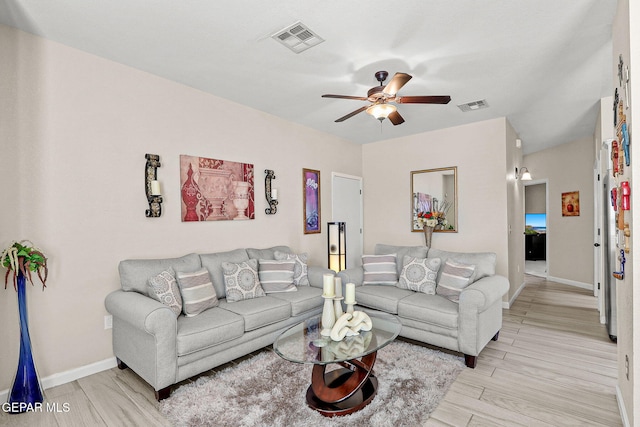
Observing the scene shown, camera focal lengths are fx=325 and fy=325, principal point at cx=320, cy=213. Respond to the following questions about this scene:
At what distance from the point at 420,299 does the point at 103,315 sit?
2.92 meters

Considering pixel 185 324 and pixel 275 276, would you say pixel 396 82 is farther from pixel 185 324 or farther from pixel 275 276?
pixel 185 324

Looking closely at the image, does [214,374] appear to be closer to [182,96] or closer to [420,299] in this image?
[420,299]

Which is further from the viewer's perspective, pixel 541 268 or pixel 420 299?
pixel 541 268

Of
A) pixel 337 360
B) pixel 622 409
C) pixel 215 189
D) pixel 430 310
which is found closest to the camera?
pixel 337 360

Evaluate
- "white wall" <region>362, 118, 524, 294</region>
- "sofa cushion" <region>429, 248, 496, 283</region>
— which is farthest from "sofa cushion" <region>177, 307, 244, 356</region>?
"white wall" <region>362, 118, 524, 294</region>

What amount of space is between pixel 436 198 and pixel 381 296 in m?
2.33

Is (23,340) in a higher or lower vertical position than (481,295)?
lower

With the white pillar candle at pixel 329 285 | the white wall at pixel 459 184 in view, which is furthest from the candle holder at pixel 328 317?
the white wall at pixel 459 184

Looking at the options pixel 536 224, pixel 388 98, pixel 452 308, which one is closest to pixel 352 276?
pixel 452 308

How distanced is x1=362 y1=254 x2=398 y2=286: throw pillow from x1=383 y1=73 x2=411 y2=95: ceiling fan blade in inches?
80.6

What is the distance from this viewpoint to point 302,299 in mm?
3328

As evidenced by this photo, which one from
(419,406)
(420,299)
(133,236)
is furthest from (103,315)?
(420,299)

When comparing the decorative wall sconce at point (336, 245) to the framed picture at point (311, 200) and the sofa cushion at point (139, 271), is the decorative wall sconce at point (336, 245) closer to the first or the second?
the framed picture at point (311, 200)

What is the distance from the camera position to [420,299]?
327 centimetres
